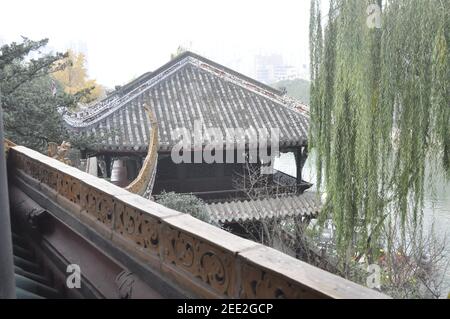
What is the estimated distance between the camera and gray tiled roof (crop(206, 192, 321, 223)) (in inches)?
340

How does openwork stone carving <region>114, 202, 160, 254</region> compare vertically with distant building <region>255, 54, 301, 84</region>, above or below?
below

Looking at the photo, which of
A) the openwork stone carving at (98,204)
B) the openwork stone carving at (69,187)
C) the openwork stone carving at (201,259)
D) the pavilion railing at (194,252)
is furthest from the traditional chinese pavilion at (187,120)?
the openwork stone carving at (201,259)

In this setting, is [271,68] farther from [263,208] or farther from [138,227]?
[138,227]

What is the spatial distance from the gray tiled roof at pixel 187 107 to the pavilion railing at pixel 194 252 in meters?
6.08

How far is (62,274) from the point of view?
8.43ft

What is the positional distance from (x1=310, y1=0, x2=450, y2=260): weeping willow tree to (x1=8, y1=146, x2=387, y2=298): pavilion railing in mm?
3343

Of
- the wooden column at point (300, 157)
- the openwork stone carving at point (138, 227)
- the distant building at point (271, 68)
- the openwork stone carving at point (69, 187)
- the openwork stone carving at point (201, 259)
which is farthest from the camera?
the distant building at point (271, 68)

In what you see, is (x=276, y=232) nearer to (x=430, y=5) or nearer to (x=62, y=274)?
(x=430, y=5)

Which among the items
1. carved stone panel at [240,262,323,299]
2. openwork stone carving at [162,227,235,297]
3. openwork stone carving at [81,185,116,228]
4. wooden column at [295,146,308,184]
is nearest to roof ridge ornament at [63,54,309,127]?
wooden column at [295,146,308,184]

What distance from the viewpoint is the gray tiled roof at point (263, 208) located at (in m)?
8.63

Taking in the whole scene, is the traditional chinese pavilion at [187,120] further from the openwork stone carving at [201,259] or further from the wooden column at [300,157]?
the openwork stone carving at [201,259]

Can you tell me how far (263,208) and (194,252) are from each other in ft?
24.7

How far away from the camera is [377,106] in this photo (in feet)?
14.5

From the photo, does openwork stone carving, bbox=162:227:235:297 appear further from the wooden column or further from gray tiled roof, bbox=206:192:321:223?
the wooden column
